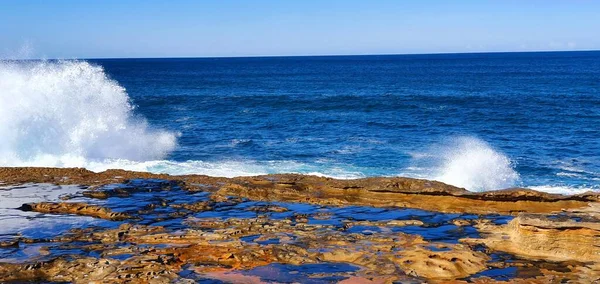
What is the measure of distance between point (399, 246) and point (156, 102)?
4163 cm

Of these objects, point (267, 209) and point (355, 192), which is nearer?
point (267, 209)

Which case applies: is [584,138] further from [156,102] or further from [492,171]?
[156,102]

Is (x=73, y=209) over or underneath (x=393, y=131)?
over

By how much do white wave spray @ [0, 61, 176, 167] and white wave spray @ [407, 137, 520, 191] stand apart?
12.4 metres

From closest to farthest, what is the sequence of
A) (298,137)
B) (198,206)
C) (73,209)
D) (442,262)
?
(442,262) < (73,209) < (198,206) < (298,137)

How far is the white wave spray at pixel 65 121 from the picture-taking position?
24422 millimetres

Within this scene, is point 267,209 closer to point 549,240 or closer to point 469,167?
point 549,240

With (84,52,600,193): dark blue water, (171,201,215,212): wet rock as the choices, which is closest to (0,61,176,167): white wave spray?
(84,52,600,193): dark blue water

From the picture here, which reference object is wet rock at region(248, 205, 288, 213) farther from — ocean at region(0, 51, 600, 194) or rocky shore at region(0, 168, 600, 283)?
ocean at region(0, 51, 600, 194)

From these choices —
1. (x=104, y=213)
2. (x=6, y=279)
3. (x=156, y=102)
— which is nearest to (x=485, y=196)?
(x=104, y=213)

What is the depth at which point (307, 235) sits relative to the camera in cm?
1066

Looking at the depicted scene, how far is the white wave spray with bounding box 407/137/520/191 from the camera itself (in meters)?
22.2

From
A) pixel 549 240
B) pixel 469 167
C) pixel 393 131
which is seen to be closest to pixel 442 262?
pixel 549 240

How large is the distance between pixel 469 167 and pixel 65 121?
1826cm
